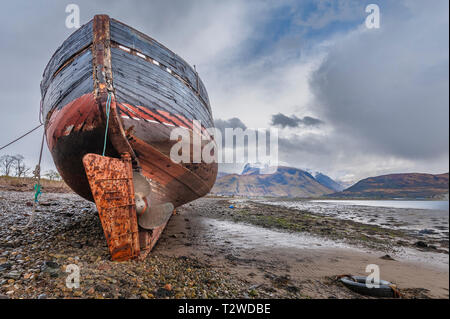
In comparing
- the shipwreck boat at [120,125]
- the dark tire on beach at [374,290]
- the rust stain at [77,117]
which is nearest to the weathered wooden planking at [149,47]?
A: the shipwreck boat at [120,125]

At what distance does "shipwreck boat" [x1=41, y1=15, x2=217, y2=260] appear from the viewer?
328 centimetres

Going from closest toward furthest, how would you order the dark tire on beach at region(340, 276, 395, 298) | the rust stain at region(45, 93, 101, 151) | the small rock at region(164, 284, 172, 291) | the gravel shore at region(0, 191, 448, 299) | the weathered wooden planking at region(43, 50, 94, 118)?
the gravel shore at region(0, 191, 448, 299) < the small rock at region(164, 284, 172, 291) < the dark tire on beach at region(340, 276, 395, 298) < the rust stain at region(45, 93, 101, 151) < the weathered wooden planking at region(43, 50, 94, 118)

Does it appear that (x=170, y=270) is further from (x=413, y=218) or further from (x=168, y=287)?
(x=413, y=218)

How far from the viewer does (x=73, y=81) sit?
416 cm

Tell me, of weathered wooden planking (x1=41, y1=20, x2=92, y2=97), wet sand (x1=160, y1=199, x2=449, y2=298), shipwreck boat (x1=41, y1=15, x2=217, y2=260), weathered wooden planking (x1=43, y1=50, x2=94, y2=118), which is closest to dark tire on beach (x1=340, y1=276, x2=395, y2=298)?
wet sand (x1=160, y1=199, x2=449, y2=298)

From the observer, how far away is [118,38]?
4297 mm

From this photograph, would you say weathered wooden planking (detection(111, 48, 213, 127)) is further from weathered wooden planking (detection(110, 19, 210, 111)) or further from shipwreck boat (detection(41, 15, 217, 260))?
weathered wooden planking (detection(110, 19, 210, 111))

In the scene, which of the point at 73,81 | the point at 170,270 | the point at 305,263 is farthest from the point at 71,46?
the point at 305,263

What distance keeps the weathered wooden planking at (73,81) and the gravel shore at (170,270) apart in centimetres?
297

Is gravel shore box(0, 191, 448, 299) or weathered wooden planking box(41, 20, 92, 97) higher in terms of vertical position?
weathered wooden planking box(41, 20, 92, 97)

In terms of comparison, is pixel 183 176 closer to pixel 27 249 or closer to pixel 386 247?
pixel 27 249

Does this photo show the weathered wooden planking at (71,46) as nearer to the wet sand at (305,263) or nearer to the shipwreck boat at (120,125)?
the shipwreck boat at (120,125)

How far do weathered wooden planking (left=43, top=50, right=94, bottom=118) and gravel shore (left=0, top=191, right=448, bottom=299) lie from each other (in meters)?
2.97
